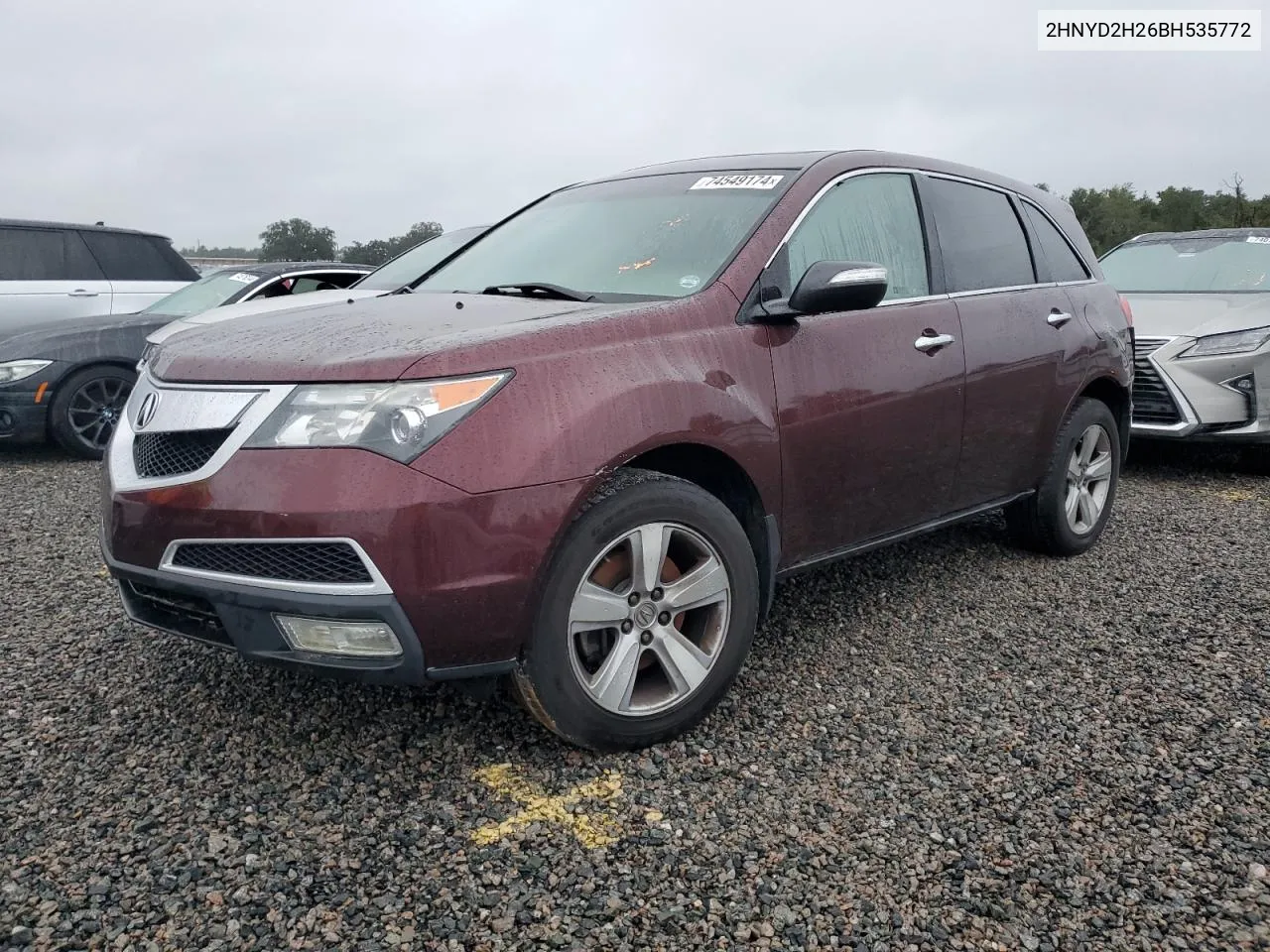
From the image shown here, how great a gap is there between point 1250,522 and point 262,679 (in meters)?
4.77

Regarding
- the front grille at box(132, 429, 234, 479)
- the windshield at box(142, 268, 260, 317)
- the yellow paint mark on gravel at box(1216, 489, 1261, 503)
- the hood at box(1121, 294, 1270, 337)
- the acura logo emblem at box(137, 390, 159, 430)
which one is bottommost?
the yellow paint mark on gravel at box(1216, 489, 1261, 503)

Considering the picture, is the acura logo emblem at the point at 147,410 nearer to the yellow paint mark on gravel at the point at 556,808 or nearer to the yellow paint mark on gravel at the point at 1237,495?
the yellow paint mark on gravel at the point at 556,808

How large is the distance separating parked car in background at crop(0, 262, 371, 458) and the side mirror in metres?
4.31

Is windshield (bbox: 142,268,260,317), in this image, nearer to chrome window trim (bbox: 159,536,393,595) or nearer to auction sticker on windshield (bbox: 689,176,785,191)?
auction sticker on windshield (bbox: 689,176,785,191)

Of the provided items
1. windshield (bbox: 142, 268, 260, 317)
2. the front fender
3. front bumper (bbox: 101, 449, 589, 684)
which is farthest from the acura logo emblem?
windshield (bbox: 142, 268, 260, 317)

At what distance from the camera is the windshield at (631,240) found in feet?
9.69

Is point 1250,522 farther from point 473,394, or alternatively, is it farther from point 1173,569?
point 473,394

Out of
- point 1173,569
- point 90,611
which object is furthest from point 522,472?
point 1173,569

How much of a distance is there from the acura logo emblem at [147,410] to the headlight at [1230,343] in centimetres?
587

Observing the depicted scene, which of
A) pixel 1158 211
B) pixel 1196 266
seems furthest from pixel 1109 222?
pixel 1196 266

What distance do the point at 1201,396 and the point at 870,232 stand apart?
375 cm

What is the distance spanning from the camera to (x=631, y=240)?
318cm

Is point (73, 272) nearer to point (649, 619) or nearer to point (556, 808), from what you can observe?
point (649, 619)

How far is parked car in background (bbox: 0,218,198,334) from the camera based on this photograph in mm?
8805
